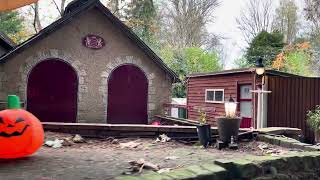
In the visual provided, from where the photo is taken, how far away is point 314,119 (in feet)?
45.6

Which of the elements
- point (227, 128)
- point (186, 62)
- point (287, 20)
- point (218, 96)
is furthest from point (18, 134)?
point (287, 20)

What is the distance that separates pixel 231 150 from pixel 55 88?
777 centimetres

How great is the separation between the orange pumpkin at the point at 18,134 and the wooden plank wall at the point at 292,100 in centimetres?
1032

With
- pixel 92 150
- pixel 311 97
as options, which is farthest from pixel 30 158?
pixel 311 97

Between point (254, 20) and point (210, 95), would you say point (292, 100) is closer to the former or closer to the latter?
point (210, 95)

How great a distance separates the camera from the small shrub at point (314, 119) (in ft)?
44.9

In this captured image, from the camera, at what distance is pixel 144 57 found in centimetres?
1362

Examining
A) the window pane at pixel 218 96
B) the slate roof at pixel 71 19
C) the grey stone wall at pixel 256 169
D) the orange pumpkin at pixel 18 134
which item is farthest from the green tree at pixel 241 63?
the orange pumpkin at pixel 18 134

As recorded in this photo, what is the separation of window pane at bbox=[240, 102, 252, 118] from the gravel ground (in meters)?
7.67

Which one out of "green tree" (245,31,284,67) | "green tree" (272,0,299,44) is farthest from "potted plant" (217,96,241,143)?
"green tree" (272,0,299,44)

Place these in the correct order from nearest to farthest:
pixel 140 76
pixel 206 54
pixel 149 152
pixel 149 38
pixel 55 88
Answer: pixel 149 152 → pixel 55 88 → pixel 140 76 → pixel 206 54 → pixel 149 38

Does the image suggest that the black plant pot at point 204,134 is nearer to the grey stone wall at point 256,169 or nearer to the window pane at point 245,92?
the grey stone wall at point 256,169

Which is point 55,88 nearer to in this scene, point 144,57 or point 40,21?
point 144,57

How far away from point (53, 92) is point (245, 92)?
7.33 metres
